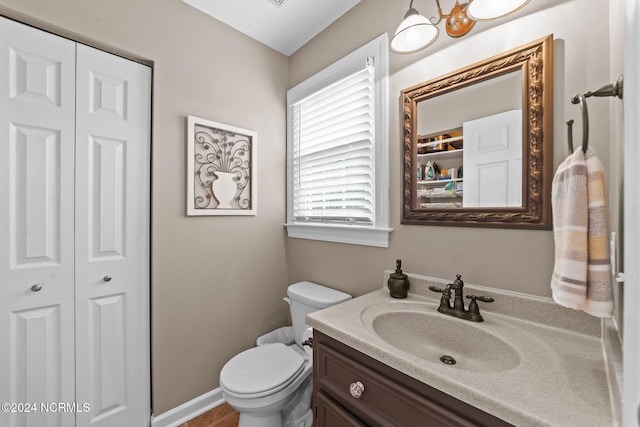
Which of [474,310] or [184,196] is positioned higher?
[184,196]

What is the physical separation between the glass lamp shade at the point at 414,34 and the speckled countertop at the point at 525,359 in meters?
1.07

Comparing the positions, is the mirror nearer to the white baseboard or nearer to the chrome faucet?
the chrome faucet

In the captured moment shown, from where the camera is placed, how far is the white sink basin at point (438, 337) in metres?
0.91

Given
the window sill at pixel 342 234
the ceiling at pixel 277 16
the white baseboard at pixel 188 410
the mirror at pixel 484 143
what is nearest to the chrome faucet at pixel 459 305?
the mirror at pixel 484 143

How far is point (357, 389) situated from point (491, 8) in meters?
1.42

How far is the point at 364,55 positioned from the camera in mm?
1540

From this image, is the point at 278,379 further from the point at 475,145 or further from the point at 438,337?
the point at 475,145

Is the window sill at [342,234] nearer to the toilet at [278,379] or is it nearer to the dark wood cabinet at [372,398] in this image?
the toilet at [278,379]

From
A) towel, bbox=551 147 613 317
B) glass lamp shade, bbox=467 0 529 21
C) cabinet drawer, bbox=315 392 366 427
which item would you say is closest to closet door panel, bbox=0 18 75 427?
cabinet drawer, bbox=315 392 366 427

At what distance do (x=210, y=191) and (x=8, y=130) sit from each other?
34.5 inches

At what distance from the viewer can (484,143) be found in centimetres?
109

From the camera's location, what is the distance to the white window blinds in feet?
5.09

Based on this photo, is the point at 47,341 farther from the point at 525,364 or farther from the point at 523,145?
the point at 523,145

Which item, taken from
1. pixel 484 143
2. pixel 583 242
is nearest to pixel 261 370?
pixel 583 242
